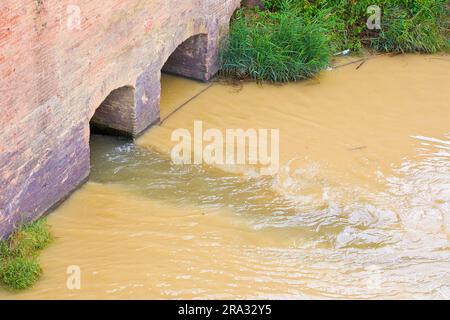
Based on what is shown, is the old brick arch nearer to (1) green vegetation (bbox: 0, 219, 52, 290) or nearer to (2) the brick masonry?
(2) the brick masonry

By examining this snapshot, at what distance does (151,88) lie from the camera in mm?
9344

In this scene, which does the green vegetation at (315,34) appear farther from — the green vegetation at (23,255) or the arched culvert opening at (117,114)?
the green vegetation at (23,255)

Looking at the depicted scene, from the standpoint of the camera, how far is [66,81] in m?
7.64

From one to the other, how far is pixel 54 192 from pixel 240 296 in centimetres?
223

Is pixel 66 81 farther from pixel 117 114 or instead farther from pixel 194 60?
pixel 194 60

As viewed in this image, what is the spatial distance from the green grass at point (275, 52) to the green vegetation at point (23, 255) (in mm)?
4075

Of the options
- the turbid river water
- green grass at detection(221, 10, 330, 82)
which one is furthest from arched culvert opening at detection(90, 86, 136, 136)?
green grass at detection(221, 10, 330, 82)

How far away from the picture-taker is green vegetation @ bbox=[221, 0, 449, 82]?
10.6m

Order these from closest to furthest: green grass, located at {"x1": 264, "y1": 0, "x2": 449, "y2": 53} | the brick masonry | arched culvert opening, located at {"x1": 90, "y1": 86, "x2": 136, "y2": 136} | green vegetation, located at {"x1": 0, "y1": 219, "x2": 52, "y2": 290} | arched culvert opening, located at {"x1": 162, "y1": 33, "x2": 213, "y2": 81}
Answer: green vegetation, located at {"x1": 0, "y1": 219, "x2": 52, "y2": 290}
the brick masonry
arched culvert opening, located at {"x1": 90, "y1": 86, "x2": 136, "y2": 136}
arched culvert opening, located at {"x1": 162, "y1": 33, "x2": 213, "y2": 81}
green grass, located at {"x1": 264, "y1": 0, "x2": 449, "y2": 53}

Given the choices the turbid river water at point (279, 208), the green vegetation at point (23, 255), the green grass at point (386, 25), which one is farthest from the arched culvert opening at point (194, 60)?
the green vegetation at point (23, 255)

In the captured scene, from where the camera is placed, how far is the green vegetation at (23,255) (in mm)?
6801

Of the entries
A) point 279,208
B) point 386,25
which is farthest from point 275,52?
point 279,208

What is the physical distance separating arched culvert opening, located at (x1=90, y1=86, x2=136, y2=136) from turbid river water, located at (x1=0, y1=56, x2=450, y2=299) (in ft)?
0.52
